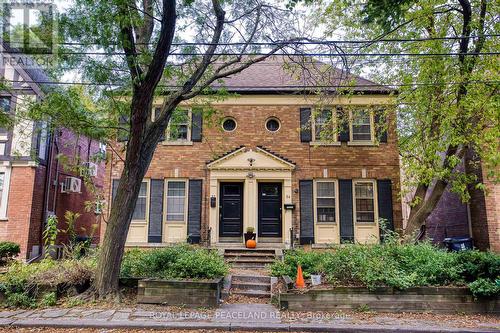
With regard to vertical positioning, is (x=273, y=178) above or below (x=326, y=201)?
above

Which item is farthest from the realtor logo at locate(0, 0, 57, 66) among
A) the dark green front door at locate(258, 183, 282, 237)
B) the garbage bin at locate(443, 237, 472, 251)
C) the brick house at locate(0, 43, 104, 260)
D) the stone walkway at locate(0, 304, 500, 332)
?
the garbage bin at locate(443, 237, 472, 251)

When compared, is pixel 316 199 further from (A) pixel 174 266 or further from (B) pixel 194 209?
(A) pixel 174 266

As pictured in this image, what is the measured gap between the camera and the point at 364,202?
40.5ft

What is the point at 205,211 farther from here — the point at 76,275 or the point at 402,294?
the point at 402,294

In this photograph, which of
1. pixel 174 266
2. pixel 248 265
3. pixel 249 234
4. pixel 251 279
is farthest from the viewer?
pixel 249 234

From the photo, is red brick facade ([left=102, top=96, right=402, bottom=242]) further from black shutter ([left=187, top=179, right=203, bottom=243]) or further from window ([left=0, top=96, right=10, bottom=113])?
window ([left=0, top=96, right=10, bottom=113])

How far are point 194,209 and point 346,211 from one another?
5.24 meters

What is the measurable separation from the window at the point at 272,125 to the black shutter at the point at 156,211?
4247mm

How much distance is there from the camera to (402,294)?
6551 mm

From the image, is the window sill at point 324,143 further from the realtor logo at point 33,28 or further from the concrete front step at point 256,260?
the realtor logo at point 33,28

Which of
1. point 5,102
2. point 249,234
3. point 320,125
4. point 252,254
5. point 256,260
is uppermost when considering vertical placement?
point 5,102

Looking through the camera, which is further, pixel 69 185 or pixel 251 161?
pixel 69 185

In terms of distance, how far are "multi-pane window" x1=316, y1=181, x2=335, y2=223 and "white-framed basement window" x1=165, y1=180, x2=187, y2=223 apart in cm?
466

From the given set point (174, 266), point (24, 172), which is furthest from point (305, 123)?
point (24, 172)
